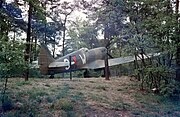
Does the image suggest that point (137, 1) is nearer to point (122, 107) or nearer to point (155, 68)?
point (155, 68)

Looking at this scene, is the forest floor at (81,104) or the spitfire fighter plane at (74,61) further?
the spitfire fighter plane at (74,61)

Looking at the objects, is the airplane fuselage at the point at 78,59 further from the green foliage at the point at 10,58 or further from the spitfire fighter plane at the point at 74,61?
the green foliage at the point at 10,58

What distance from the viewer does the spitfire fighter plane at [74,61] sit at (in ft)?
50.4

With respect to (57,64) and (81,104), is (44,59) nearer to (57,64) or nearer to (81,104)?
(57,64)

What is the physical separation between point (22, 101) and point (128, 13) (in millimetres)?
6466

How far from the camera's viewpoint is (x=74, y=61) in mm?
17250

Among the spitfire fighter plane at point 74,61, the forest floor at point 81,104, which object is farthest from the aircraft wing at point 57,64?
the forest floor at point 81,104

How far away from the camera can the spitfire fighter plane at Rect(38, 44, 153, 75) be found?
15375mm

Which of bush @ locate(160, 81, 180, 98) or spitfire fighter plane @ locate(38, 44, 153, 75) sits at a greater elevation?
spitfire fighter plane @ locate(38, 44, 153, 75)

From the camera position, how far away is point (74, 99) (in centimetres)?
856

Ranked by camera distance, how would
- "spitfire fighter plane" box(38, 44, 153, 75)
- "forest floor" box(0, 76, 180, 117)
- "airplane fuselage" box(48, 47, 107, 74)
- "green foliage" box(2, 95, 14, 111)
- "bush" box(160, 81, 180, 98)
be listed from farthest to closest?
"airplane fuselage" box(48, 47, 107, 74), "spitfire fighter plane" box(38, 44, 153, 75), "bush" box(160, 81, 180, 98), "forest floor" box(0, 76, 180, 117), "green foliage" box(2, 95, 14, 111)

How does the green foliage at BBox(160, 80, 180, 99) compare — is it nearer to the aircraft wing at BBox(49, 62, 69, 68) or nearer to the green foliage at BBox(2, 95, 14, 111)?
the green foliage at BBox(2, 95, 14, 111)

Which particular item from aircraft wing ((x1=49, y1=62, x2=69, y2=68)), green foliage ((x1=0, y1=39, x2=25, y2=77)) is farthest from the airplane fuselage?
green foliage ((x1=0, y1=39, x2=25, y2=77))

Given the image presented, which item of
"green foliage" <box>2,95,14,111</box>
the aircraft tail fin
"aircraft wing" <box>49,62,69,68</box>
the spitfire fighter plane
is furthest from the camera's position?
"aircraft wing" <box>49,62,69,68</box>
